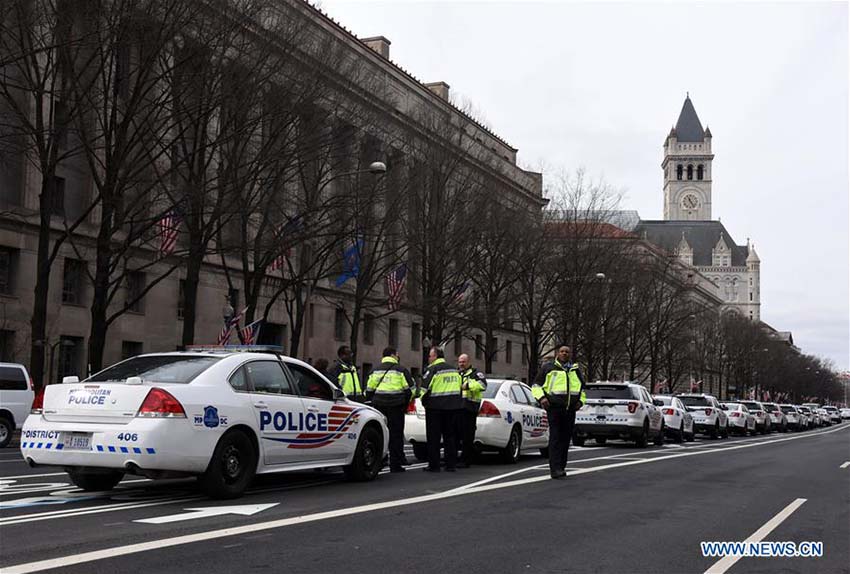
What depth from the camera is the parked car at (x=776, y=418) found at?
55.1 metres

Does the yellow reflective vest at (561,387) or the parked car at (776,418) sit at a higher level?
the yellow reflective vest at (561,387)

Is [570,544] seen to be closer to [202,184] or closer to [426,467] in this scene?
[426,467]

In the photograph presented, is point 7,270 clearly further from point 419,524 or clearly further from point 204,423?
point 419,524

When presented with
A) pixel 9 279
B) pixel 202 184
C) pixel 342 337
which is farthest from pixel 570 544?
pixel 342 337

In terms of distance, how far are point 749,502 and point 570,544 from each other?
15.1ft

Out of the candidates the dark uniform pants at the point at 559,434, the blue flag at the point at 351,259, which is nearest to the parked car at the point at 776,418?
the blue flag at the point at 351,259

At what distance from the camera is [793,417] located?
62.2 m

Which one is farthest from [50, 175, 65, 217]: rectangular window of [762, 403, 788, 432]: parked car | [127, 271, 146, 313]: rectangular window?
[762, 403, 788, 432]: parked car

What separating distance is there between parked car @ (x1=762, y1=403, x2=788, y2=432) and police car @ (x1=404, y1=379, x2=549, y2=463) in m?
39.9

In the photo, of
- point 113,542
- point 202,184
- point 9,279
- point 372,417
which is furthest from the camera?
point 9,279

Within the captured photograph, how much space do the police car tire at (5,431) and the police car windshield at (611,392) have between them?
1381 centimetres

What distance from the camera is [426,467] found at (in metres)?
15.9

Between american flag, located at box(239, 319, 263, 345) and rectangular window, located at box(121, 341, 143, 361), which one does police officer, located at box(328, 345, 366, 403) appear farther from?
rectangular window, located at box(121, 341, 143, 361)

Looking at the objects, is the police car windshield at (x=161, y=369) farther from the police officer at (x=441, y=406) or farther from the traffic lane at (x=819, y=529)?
the traffic lane at (x=819, y=529)
